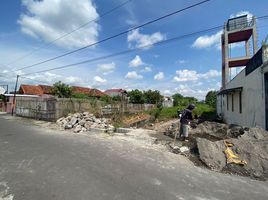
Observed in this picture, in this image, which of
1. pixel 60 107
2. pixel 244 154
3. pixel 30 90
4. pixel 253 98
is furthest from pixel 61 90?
pixel 244 154

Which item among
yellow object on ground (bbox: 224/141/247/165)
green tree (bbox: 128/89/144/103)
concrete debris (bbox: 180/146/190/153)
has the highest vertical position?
green tree (bbox: 128/89/144/103)

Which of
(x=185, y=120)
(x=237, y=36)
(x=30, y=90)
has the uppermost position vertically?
(x=237, y=36)

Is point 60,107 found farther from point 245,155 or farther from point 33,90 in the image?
point 33,90

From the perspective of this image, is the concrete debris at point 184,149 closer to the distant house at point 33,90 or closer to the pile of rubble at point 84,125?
the pile of rubble at point 84,125

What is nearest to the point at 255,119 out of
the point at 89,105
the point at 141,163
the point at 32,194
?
the point at 141,163

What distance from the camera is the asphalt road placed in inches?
144

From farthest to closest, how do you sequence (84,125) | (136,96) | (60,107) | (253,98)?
(136,96), (60,107), (84,125), (253,98)

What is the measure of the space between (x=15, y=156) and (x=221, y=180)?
20.7 feet

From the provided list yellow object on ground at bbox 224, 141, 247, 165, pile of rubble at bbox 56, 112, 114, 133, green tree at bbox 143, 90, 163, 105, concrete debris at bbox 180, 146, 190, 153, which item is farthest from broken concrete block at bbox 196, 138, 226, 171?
green tree at bbox 143, 90, 163, 105

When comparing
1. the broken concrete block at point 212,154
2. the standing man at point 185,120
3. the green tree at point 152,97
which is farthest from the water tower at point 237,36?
the green tree at point 152,97

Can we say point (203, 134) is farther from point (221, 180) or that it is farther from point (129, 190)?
point (129, 190)

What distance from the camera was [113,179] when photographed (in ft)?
14.4

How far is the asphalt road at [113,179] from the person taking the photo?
366 cm

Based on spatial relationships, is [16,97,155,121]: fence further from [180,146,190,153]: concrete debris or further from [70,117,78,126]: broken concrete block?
[180,146,190,153]: concrete debris
